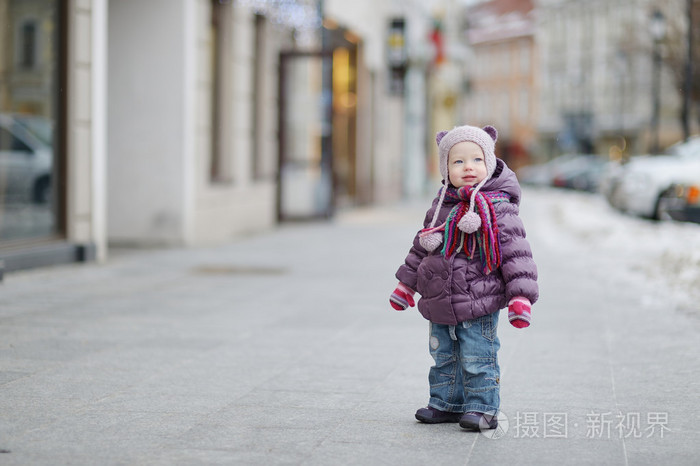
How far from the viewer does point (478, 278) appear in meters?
4.95

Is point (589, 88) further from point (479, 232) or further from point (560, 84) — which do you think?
point (479, 232)

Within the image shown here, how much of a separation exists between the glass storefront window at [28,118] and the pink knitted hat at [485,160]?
7173 mm

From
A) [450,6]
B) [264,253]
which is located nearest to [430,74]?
[450,6]

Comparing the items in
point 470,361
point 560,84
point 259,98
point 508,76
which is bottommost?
point 470,361

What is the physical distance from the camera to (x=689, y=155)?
20.6 m

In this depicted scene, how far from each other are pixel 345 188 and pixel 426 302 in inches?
847

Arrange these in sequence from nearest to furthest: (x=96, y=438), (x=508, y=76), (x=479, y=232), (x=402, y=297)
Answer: (x=96, y=438), (x=479, y=232), (x=402, y=297), (x=508, y=76)

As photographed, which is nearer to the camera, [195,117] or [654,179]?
[195,117]

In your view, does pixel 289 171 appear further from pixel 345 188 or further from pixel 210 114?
pixel 345 188

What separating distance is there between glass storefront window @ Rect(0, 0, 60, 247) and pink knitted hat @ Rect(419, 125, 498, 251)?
23.5 ft

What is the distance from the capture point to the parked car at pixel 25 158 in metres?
11.6

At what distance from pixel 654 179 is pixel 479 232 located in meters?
15.7

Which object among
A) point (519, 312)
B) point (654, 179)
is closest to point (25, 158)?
point (519, 312)

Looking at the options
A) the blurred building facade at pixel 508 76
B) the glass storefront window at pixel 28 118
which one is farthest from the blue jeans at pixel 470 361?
the blurred building facade at pixel 508 76
